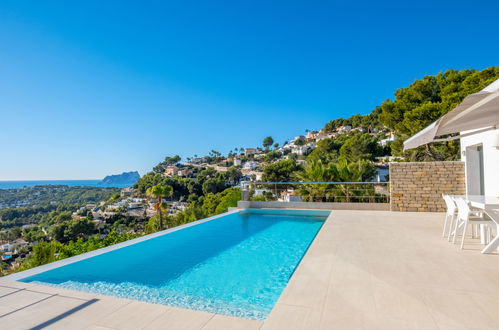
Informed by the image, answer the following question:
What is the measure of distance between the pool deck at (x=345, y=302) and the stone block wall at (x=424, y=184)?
4904mm

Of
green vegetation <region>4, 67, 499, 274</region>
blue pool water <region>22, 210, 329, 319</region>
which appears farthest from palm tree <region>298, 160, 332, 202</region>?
blue pool water <region>22, 210, 329, 319</region>

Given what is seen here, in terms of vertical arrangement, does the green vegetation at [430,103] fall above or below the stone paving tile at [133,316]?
above

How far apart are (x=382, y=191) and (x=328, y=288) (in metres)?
8.31

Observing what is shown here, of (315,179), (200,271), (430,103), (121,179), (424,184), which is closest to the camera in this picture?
(200,271)

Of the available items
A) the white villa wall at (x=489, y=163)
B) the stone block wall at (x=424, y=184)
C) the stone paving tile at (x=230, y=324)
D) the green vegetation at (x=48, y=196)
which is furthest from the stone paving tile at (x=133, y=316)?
the green vegetation at (x=48, y=196)

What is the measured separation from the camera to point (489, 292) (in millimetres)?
2729

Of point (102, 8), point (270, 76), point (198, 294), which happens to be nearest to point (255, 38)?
point (270, 76)

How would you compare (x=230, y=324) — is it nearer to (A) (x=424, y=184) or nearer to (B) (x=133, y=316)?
(B) (x=133, y=316)

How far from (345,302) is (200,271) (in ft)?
8.35

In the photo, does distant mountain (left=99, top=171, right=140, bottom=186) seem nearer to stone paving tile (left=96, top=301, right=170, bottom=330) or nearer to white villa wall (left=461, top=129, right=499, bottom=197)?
white villa wall (left=461, top=129, right=499, bottom=197)

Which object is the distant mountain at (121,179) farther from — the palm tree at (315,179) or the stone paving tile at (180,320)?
the stone paving tile at (180,320)

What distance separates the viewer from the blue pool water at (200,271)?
3.35 metres

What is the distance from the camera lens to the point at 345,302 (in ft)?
8.48

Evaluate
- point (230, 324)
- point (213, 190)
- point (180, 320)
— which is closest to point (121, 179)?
point (213, 190)
